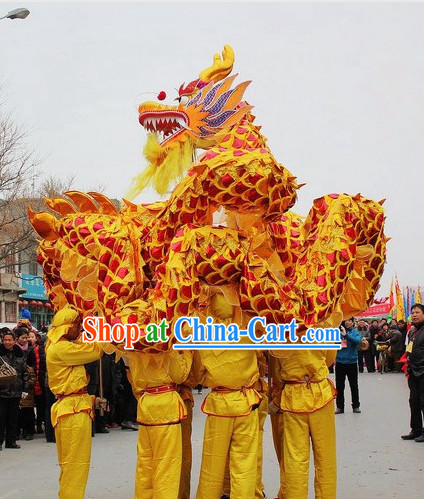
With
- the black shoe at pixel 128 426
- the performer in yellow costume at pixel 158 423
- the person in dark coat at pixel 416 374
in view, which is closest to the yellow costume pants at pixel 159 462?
the performer in yellow costume at pixel 158 423

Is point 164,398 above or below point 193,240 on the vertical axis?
below

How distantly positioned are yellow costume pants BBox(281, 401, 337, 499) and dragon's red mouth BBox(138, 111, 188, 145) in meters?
2.15

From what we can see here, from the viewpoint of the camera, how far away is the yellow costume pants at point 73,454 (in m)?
4.52

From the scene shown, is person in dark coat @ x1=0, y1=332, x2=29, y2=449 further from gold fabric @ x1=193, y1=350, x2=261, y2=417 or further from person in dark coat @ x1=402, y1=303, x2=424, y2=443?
person in dark coat @ x1=402, y1=303, x2=424, y2=443

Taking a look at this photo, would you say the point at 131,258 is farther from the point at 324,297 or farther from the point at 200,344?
the point at 324,297

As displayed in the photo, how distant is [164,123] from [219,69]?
0.57 m

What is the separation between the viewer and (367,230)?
464 centimetres

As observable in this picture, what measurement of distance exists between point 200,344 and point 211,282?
1.33ft

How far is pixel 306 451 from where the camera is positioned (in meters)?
4.46

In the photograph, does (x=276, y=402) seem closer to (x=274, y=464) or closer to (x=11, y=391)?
(x=274, y=464)

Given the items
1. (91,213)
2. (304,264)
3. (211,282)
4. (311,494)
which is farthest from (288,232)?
(311,494)

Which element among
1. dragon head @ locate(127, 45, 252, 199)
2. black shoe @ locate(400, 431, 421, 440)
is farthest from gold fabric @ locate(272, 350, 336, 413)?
black shoe @ locate(400, 431, 421, 440)

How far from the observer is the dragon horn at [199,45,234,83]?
5.12 m

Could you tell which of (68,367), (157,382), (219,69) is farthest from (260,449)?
(219,69)
